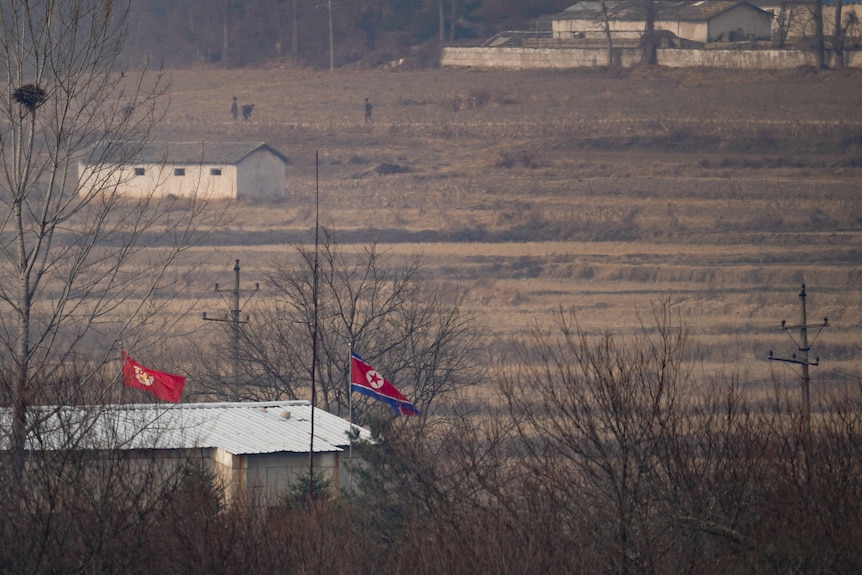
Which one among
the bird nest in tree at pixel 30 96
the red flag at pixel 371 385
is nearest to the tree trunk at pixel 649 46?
the red flag at pixel 371 385

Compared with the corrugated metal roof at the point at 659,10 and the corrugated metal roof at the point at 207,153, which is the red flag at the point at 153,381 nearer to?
the corrugated metal roof at the point at 207,153

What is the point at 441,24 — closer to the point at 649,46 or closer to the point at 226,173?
the point at 649,46

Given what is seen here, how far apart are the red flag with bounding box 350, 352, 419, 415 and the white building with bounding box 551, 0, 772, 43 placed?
7585 centimetres

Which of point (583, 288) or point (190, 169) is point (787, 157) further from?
point (190, 169)

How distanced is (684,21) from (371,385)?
79.3m

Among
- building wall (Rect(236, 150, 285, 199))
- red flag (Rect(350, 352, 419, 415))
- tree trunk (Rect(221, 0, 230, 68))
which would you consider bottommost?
red flag (Rect(350, 352, 419, 415))

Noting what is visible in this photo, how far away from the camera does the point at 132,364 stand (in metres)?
20.5

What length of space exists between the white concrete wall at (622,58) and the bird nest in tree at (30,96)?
252 ft

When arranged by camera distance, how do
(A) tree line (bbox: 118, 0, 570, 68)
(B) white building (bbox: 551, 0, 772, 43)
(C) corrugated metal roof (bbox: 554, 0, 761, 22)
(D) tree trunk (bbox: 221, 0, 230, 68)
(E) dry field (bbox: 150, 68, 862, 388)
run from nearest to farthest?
(E) dry field (bbox: 150, 68, 862, 388), (B) white building (bbox: 551, 0, 772, 43), (C) corrugated metal roof (bbox: 554, 0, 761, 22), (D) tree trunk (bbox: 221, 0, 230, 68), (A) tree line (bbox: 118, 0, 570, 68)

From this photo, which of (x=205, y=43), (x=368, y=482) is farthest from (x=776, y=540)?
(x=205, y=43)

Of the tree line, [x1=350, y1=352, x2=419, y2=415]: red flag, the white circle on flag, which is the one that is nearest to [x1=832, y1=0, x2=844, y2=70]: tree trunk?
the tree line

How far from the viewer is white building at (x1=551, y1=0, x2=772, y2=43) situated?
95.4 m

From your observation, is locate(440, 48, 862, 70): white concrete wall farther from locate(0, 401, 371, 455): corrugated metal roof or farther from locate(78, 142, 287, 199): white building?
locate(0, 401, 371, 455): corrugated metal roof

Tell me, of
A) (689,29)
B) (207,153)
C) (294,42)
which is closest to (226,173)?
(207,153)
